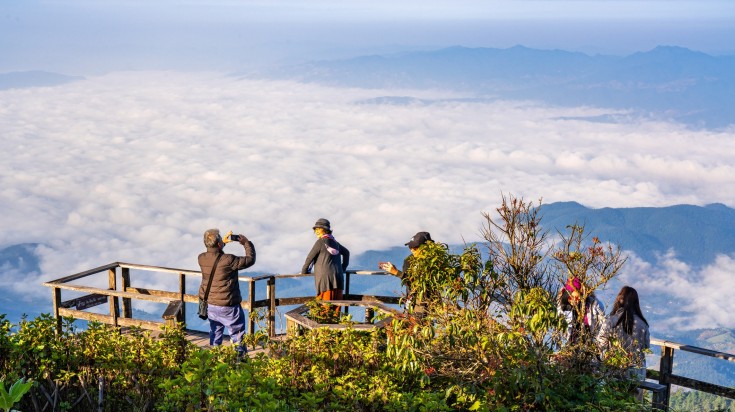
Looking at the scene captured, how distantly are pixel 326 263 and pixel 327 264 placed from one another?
0.06 ft

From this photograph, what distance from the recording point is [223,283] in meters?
9.77

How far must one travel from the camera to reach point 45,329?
7.77 meters

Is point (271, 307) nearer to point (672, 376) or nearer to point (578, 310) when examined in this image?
point (578, 310)

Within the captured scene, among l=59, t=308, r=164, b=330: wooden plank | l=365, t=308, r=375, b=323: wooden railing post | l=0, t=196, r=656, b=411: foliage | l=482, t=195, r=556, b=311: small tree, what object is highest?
l=482, t=195, r=556, b=311: small tree

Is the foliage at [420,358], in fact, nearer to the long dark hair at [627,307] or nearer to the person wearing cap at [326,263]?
the long dark hair at [627,307]

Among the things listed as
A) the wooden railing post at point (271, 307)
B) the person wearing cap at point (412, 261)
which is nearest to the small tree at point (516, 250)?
the person wearing cap at point (412, 261)

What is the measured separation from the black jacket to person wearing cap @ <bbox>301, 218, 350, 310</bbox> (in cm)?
104

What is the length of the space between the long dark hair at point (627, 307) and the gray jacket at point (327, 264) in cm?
370

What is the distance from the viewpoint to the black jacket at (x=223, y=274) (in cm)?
969

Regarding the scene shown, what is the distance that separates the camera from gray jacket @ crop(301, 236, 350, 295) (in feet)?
35.1

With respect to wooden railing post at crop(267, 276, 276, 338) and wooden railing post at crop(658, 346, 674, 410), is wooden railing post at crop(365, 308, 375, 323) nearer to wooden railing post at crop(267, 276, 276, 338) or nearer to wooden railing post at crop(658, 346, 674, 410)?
wooden railing post at crop(267, 276, 276, 338)

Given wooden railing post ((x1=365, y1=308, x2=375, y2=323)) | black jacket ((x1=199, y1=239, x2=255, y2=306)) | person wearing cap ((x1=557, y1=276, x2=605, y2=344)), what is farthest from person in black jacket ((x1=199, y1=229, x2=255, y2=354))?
person wearing cap ((x1=557, y1=276, x2=605, y2=344))

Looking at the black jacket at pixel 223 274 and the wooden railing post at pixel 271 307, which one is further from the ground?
the black jacket at pixel 223 274

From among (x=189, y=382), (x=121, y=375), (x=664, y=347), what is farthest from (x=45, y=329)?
(x=664, y=347)
